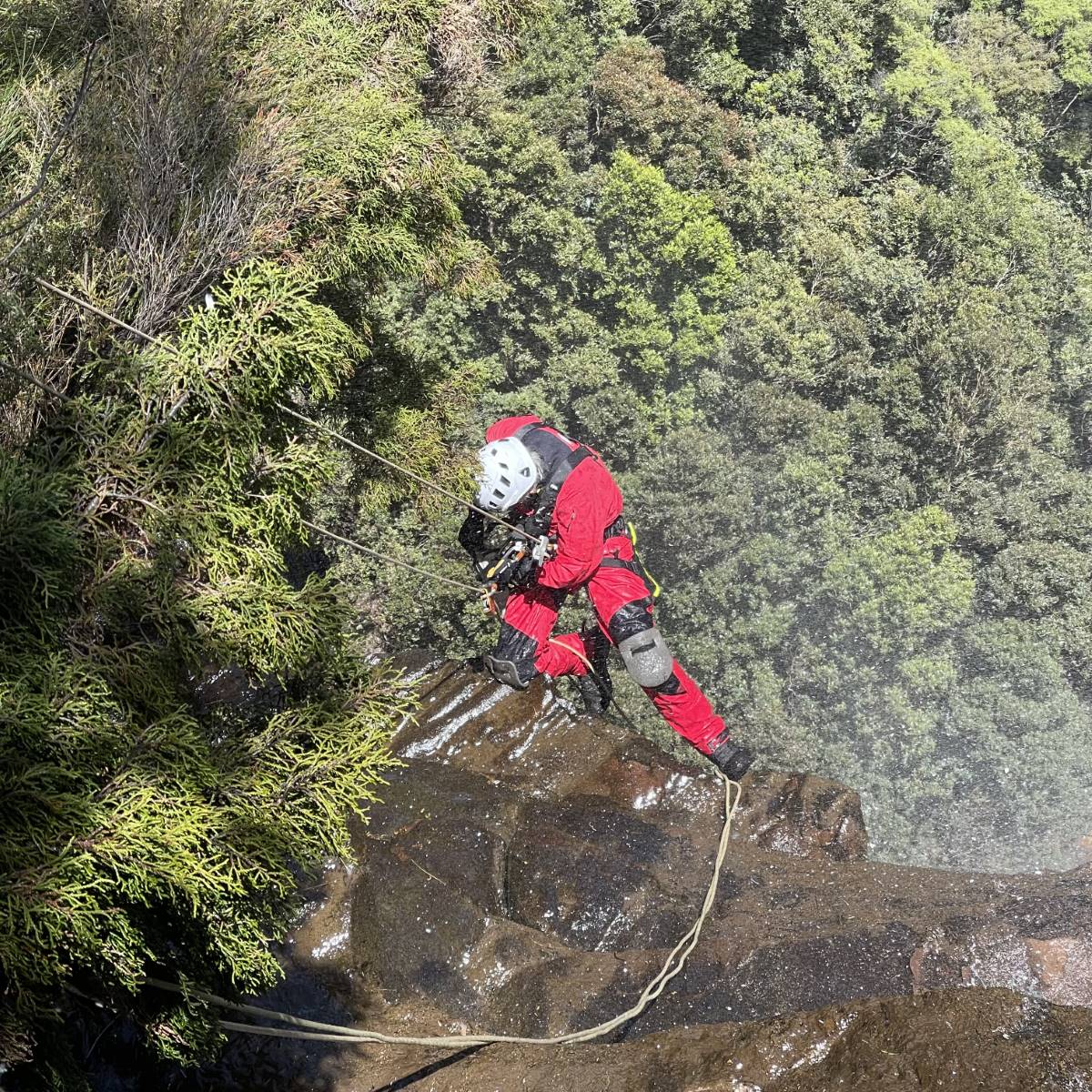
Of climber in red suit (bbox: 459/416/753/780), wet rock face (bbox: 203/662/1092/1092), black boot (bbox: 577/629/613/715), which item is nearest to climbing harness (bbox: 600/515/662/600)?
climber in red suit (bbox: 459/416/753/780)

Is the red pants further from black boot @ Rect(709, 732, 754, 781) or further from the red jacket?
the red jacket

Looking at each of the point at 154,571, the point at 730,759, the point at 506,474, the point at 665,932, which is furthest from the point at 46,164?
the point at 730,759

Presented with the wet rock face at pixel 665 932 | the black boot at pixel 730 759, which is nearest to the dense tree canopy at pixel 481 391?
the wet rock face at pixel 665 932

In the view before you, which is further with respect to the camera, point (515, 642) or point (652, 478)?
point (652, 478)

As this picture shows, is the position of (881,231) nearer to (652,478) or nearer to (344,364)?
(652,478)

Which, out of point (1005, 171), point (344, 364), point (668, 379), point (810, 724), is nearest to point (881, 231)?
point (1005, 171)

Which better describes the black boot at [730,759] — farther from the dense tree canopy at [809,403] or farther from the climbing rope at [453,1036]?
the dense tree canopy at [809,403]
